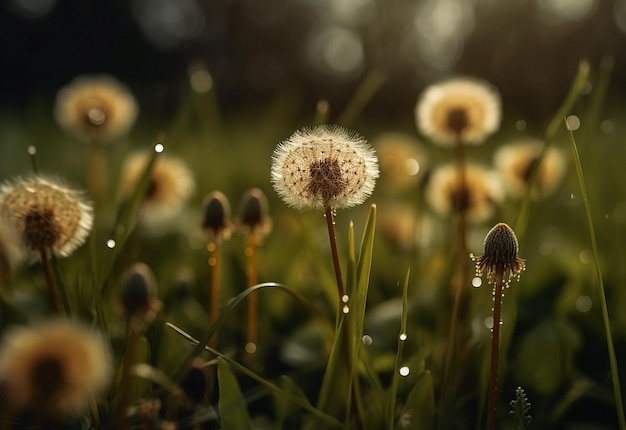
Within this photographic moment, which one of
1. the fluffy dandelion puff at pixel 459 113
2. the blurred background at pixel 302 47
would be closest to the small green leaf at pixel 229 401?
the fluffy dandelion puff at pixel 459 113

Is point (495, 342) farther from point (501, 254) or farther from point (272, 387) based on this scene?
point (272, 387)

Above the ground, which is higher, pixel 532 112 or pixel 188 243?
pixel 532 112

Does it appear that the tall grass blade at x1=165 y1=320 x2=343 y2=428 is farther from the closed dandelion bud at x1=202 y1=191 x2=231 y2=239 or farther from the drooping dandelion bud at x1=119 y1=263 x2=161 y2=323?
the closed dandelion bud at x1=202 y1=191 x2=231 y2=239

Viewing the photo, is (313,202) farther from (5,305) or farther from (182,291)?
(5,305)

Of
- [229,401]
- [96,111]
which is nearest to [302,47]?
[96,111]

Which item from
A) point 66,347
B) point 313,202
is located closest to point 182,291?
point 313,202
